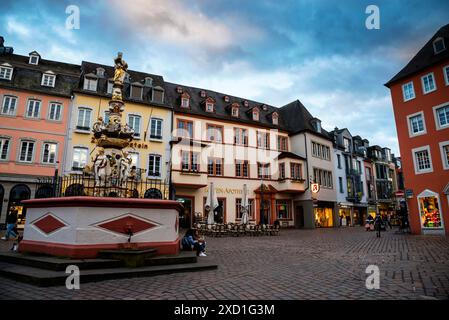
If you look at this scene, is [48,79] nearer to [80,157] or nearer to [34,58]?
[34,58]

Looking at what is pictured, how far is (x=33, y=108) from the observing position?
24.3m

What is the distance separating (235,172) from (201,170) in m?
4.32

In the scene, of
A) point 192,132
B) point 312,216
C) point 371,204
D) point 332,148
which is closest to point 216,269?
point 192,132

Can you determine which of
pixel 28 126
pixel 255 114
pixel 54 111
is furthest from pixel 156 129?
pixel 255 114

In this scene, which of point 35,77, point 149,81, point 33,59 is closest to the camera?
point 35,77

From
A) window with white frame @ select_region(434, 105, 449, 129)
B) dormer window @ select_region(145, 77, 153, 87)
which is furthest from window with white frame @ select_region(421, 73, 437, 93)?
dormer window @ select_region(145, 77, 153, 87)

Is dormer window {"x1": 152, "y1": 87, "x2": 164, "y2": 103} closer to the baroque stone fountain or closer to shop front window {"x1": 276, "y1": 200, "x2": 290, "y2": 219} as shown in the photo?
shop front window {"x1": 276, "y1": 200, "x2": 290, "y2": 219}

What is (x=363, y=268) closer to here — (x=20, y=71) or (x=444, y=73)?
(x=444, y=73)

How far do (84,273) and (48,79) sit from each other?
25224mm

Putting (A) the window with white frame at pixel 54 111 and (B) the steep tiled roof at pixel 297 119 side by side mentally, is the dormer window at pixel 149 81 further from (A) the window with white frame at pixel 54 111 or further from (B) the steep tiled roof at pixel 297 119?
(B) the steep tiled roof at pixel 297 119

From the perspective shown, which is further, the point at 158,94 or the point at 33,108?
the point at 158,94

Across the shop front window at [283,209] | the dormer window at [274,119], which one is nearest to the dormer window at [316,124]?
the dormer window at [274,119]

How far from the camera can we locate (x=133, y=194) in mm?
9648
